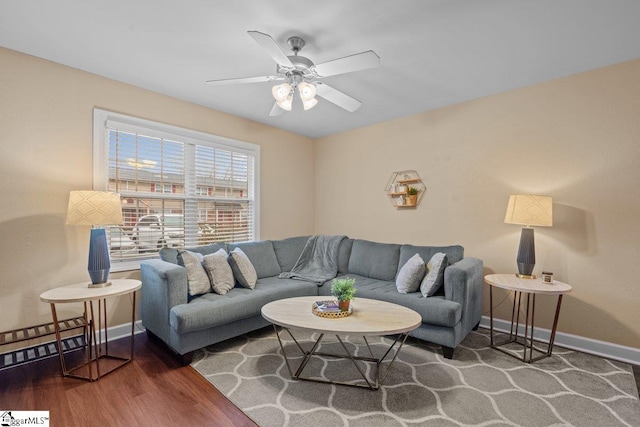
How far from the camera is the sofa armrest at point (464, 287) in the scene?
268cm

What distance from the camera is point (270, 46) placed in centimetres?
185

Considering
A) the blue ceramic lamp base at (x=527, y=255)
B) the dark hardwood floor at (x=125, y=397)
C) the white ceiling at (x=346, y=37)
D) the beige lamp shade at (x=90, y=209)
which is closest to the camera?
the dark hardwood floor at (x=125, y=397)

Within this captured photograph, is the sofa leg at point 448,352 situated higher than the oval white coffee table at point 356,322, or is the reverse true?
the oval white coffee table at point 356,322

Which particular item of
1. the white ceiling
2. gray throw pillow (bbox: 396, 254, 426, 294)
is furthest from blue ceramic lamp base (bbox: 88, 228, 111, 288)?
gray throw pillow (bbox: 396, 254, 426, 294)

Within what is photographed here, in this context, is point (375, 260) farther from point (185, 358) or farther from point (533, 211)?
point (185, 358)

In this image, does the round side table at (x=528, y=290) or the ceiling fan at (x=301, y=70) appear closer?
the ceiling fan at (x=301, y=70)

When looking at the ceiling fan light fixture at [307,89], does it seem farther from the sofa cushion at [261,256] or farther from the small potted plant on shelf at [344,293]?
the sofa cushion at [261,256]

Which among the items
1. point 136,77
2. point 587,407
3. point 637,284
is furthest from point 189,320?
point 637,284

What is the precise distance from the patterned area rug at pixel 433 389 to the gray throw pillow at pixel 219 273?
0.54 m

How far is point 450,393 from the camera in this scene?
6.90 ft

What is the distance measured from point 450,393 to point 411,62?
8.54 feet

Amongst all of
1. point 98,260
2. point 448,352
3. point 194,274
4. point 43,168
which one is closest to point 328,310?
point 448,352

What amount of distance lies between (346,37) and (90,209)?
239cm

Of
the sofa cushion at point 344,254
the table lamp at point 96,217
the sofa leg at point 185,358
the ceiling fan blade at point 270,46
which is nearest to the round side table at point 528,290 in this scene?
the sofa cushion at point 344,254
